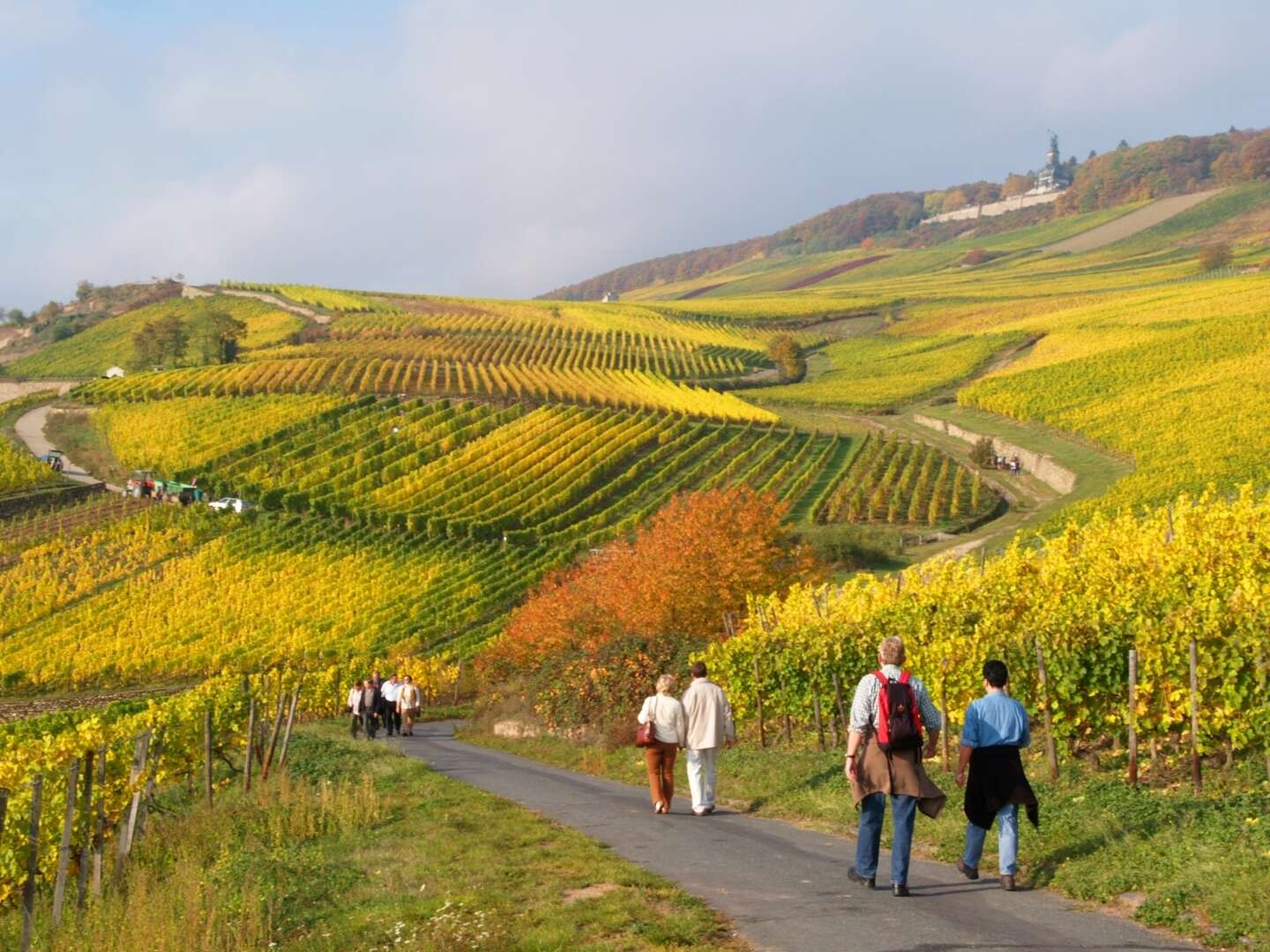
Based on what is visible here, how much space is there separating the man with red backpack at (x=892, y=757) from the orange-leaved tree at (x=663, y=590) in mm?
15341

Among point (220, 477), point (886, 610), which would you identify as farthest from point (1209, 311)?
point (886, 610)

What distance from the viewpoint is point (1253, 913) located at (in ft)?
27.5

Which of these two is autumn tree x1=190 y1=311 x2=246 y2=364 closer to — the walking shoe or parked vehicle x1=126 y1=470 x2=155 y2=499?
parked vehicle x1=126 y1=470 x2=155 y2=499

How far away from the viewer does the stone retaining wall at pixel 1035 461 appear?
6216 cm

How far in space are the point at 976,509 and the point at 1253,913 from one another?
53733mm

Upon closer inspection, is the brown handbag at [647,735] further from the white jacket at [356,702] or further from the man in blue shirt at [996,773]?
the white jacket at [356,702]

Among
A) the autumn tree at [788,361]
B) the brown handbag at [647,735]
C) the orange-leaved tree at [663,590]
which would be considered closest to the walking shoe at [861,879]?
the brown handbag at [647,735]

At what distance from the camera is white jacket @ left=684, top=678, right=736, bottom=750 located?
46.5 feet

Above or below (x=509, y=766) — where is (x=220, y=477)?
above

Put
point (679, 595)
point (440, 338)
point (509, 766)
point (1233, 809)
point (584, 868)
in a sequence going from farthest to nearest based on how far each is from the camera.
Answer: point (440, 338), point (679, 595), point (509, 766), point (584, 868), point (1233, 809)

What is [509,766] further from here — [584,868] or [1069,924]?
[1069,924]

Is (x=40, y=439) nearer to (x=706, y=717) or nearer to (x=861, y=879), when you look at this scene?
(x=706, y=717)

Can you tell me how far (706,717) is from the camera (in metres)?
14.2

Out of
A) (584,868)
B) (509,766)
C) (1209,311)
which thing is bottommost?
(509,766)
